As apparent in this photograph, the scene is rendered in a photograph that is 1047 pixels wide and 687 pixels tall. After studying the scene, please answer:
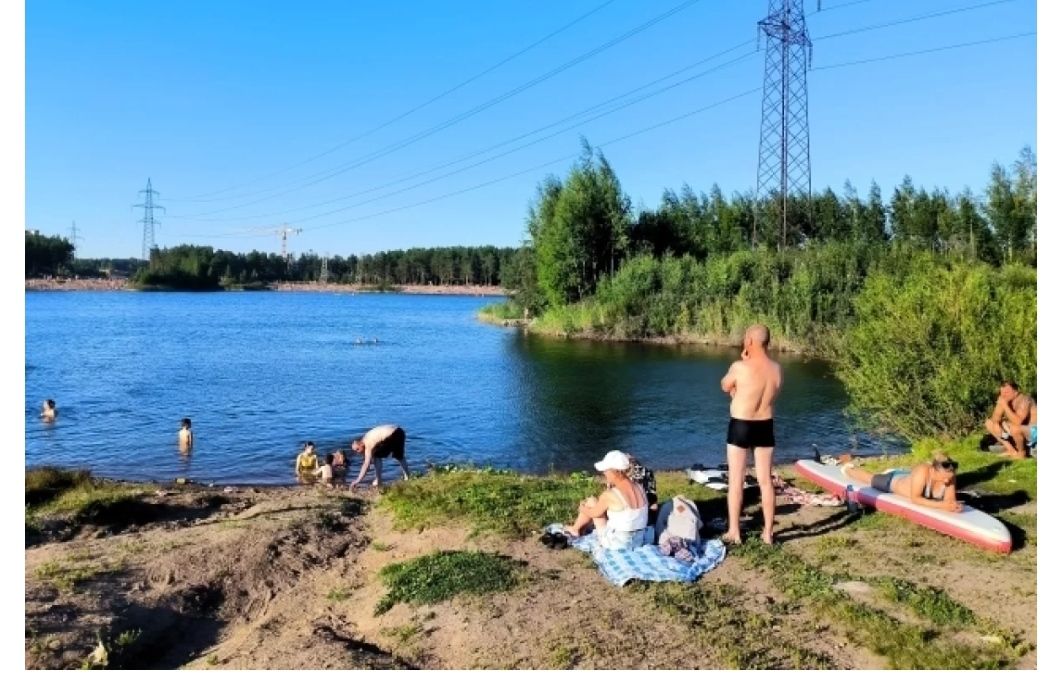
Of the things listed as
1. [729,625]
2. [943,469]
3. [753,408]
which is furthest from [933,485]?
[729,625]

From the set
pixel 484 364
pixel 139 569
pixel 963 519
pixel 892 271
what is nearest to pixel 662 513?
pixel 963 519

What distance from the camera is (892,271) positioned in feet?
145

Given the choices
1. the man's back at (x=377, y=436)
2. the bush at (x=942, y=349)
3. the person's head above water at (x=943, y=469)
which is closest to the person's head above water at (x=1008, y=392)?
the bush at (x=942, y=349)

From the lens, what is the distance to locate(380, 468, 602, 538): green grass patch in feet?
31.8

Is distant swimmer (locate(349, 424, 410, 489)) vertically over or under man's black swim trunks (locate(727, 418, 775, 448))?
→ under

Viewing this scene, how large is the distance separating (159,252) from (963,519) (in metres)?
179

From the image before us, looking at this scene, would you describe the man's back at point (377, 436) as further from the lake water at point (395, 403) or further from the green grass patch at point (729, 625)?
the green grass patch at point (729, 625)

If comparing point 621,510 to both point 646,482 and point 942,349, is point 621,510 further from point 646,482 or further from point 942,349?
point 942,349

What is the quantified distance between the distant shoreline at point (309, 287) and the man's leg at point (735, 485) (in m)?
127

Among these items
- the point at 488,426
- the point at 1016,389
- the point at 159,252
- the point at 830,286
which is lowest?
the point at 488,426

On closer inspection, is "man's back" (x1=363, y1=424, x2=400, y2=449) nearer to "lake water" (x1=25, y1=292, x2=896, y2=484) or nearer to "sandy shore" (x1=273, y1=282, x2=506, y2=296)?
"lake water" (x1=25, y1=292, x2=896, y2=484)

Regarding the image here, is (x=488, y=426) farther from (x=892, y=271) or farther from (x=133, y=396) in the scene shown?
(x=892, y=271)

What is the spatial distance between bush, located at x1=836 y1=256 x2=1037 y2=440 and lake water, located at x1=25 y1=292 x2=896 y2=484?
4.01 meters

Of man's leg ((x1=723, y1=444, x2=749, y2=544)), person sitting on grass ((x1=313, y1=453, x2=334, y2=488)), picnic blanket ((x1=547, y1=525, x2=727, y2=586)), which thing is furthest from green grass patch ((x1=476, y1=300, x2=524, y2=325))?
picnic blanket ((x1=547, y1=525, x2=727, y2=586))
